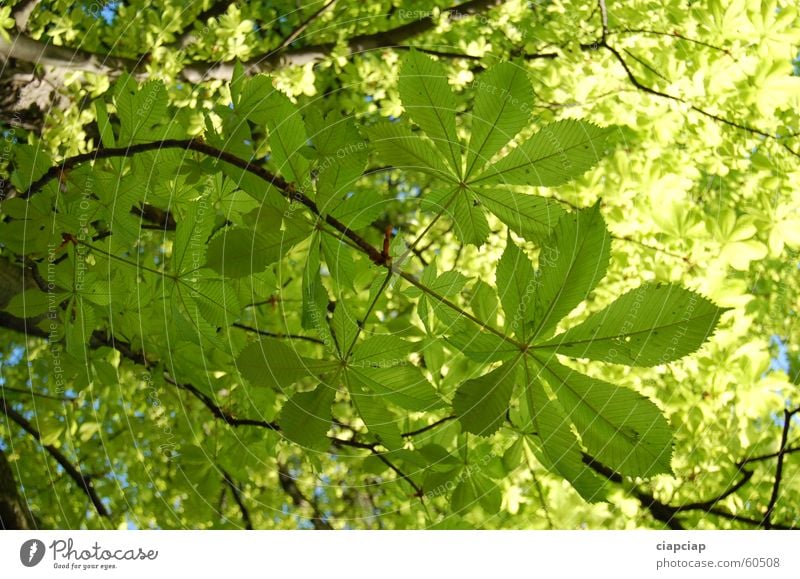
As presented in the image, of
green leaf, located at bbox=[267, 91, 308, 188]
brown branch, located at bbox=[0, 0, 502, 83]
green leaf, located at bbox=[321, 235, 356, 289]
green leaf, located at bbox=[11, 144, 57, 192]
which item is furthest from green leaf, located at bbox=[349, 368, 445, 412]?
Result: brown branch, located at bbox=[0, 0, 502, 83]

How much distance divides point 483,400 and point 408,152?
0.29 m

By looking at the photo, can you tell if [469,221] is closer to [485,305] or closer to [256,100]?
[485,305]

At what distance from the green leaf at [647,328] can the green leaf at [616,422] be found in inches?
1.0

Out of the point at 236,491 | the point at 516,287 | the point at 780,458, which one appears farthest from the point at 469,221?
the point at 236,491

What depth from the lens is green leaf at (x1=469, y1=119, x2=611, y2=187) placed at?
2.19 feet

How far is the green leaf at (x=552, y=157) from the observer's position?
667 millimetres

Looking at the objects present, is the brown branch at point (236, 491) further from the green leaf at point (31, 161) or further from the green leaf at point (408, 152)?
the green leaf at point (408, 152)

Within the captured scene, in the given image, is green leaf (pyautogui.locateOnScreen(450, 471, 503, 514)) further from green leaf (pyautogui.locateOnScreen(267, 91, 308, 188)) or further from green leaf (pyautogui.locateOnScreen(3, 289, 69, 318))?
green leaf (pyautogui.locateOnScreen(3, 289, 69, 318))

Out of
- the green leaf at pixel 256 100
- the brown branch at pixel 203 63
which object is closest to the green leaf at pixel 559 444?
the green leaf at pixel 256 100

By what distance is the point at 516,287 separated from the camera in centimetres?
60
